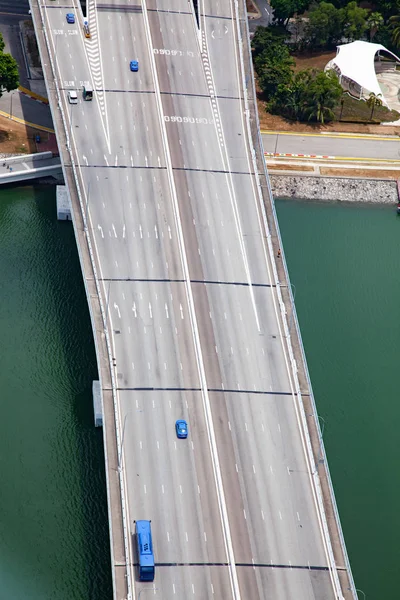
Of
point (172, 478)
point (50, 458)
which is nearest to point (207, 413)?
point (172, 478)

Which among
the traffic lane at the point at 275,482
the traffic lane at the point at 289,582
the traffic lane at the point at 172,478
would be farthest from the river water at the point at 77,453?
the traffic lane at the point at 289,582

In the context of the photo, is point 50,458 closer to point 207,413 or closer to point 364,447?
point 207,413

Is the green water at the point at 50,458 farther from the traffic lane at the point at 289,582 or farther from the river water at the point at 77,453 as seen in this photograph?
the traffic lane at the point at 289,582

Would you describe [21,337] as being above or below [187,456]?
above

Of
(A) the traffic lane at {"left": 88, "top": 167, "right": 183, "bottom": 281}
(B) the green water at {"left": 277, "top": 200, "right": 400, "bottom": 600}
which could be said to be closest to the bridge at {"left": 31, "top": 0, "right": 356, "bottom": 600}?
(A) the traffic lane at {"left": 88, "top": 167, "right": 183, "bottom": 281}

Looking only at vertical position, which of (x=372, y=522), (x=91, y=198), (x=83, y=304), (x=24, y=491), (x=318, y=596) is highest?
(x=91, y=198)

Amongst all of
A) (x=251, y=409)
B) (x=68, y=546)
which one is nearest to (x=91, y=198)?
(x=251, y=409)

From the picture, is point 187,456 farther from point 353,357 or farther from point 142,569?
point 353,357
